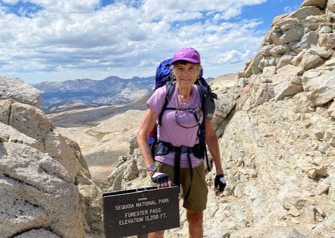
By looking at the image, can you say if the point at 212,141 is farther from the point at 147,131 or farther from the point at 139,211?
the point at 139,211

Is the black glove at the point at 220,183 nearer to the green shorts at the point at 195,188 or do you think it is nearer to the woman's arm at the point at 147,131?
the green shorts at the point at 195,188

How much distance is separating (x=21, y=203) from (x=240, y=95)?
22789 millimetres

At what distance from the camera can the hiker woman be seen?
6641mm

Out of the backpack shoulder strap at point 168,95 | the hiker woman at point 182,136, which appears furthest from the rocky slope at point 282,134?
the backpack shoulder strap at point 168,95

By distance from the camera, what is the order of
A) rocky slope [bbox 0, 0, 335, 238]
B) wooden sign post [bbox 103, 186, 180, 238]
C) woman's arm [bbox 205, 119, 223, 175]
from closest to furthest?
wooden sign post [bbox 103, 186, 180, 238]
rocky slope [bbox 0, 0, 335, 238]
woman's arm [bbox 205, 119, 223, 175]

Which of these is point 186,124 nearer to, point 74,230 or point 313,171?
point 74,230

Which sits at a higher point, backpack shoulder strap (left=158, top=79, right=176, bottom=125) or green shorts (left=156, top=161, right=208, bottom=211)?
backpack shoulder strap (left=158, top=79, right=176, bottom=125)

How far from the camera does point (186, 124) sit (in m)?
6.85

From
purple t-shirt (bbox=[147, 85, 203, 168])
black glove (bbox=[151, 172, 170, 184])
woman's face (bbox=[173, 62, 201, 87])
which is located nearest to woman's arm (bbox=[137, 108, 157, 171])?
purple t-shirt (bbox=[147, 85, 203, 168])

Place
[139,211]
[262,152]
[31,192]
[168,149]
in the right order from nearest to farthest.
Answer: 1. [139,211]
2. [31,192]
3. [168,149]
4. [262,152]

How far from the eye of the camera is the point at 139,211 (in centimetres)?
600

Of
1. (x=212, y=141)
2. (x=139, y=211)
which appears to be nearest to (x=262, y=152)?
(x=212, y=141)

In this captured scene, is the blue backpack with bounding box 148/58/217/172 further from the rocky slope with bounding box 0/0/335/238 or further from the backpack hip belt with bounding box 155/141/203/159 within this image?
the rocky slope with bounding box 0/0/335/238

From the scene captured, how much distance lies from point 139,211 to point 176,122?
203cm
